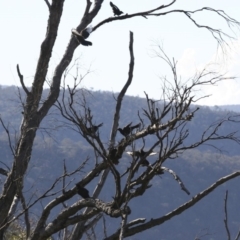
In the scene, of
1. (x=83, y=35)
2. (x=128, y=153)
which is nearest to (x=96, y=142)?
(x=128, y=153)

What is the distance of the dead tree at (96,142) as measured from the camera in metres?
4.12

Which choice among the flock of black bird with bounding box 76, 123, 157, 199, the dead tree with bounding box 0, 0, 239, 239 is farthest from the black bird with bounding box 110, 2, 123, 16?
the flock of black bird with bounding box 76, 123, 157, 199

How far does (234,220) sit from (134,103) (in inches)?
1595

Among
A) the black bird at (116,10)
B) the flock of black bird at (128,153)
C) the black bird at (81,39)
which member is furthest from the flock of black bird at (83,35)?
the flock of black bird at (128,153)

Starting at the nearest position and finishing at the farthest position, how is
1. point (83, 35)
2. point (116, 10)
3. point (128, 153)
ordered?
point (128, 153), point (83, 35), point (116, 10)

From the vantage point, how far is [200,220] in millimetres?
101250

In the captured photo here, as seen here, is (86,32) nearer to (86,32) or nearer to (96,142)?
(86,32)

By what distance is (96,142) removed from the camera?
4.48m

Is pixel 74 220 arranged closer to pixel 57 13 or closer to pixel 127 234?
pixel 127 234

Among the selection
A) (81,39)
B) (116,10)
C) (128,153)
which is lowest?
(128,153)

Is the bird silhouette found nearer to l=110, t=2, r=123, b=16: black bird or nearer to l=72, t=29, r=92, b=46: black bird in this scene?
l=72, t=29, r=92, b=46: black bird

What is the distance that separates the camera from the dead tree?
4117mm

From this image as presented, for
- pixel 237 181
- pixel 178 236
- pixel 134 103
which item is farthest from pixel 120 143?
pixel 134 103

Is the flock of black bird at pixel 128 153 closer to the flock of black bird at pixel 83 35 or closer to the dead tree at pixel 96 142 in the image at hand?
the dead tree at pixel 96 142
